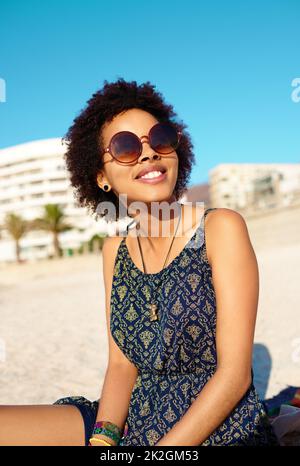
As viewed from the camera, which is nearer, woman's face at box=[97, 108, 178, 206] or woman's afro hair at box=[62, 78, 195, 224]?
woman's face at box=[97, 108, 178, 206]

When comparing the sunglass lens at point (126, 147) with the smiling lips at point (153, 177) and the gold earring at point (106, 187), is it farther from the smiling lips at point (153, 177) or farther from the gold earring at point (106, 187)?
the gold earring at point (106, 187)

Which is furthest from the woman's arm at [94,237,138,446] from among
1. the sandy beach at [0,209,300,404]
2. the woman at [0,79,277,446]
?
the sandy beach at [0,209,300,404]

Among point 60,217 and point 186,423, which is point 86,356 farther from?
point 60,217

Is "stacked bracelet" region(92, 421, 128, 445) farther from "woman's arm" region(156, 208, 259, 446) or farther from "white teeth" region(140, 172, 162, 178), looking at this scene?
"white teeth" region(140, 172, 162, 178)

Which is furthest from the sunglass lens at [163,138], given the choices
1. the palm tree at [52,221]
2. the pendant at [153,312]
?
the palm tree at [52,221]

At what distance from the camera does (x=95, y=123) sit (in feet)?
6.82

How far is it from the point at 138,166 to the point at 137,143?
9 cm

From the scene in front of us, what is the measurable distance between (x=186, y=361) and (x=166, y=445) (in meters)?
0.31

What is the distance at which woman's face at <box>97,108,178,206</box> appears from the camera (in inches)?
73.5

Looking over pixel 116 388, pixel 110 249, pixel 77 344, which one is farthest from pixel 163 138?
pixel 77 344

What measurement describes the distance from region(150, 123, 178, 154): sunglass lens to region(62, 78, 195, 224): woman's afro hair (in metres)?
0.17

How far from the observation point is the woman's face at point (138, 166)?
187 centimetres

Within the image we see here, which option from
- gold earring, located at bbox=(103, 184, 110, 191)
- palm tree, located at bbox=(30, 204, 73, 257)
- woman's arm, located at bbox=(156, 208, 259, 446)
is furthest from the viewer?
palm tree, located at bbox=(30, 204, 73, 257)

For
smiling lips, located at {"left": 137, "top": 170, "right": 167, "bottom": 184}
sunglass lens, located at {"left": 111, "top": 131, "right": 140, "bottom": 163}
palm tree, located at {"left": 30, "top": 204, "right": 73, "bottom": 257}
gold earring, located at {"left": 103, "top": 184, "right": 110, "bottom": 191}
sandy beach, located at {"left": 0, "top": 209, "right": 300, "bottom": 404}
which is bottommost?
sandy beach, located at {"left": 0, "top": 209, "right": 300, "bottom": 404}
